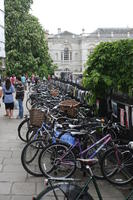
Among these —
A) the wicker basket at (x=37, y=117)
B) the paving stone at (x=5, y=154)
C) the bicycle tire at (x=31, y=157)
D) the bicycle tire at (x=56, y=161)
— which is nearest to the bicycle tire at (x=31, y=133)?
the wicker basket at (x=37, y=117)

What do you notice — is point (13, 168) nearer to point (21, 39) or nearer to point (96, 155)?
point (96, 155)

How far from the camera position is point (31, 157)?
21.4 ft

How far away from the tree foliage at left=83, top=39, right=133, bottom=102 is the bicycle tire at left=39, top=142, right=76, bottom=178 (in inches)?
88.5

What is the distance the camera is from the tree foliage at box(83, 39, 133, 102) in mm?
Result: 7633

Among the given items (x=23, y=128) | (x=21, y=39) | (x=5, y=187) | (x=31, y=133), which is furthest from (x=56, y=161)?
(x=21, y=39)

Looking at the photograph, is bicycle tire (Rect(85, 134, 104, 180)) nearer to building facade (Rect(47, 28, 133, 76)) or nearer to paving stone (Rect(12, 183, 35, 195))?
paving stone (Rect(12, 183, 35, 195))

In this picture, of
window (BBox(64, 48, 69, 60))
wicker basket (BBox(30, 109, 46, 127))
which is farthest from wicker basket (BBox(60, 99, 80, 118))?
window (BBox(64, 48, 69, 60))

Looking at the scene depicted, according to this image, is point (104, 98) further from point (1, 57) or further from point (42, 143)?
point (1, 57)

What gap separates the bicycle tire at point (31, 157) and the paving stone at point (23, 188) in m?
0.52

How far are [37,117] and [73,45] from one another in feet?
279

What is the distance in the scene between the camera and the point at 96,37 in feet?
289

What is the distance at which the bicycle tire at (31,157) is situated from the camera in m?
6.23

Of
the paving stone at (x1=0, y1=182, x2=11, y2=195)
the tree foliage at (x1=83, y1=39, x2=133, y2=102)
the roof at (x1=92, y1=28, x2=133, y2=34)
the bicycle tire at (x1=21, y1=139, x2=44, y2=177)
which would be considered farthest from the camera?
the roof at (x1=92, y1=28, x2=133, y2=34)

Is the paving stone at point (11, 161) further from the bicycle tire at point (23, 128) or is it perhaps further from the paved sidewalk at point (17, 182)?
the bicycle tire at point (23, 128)
